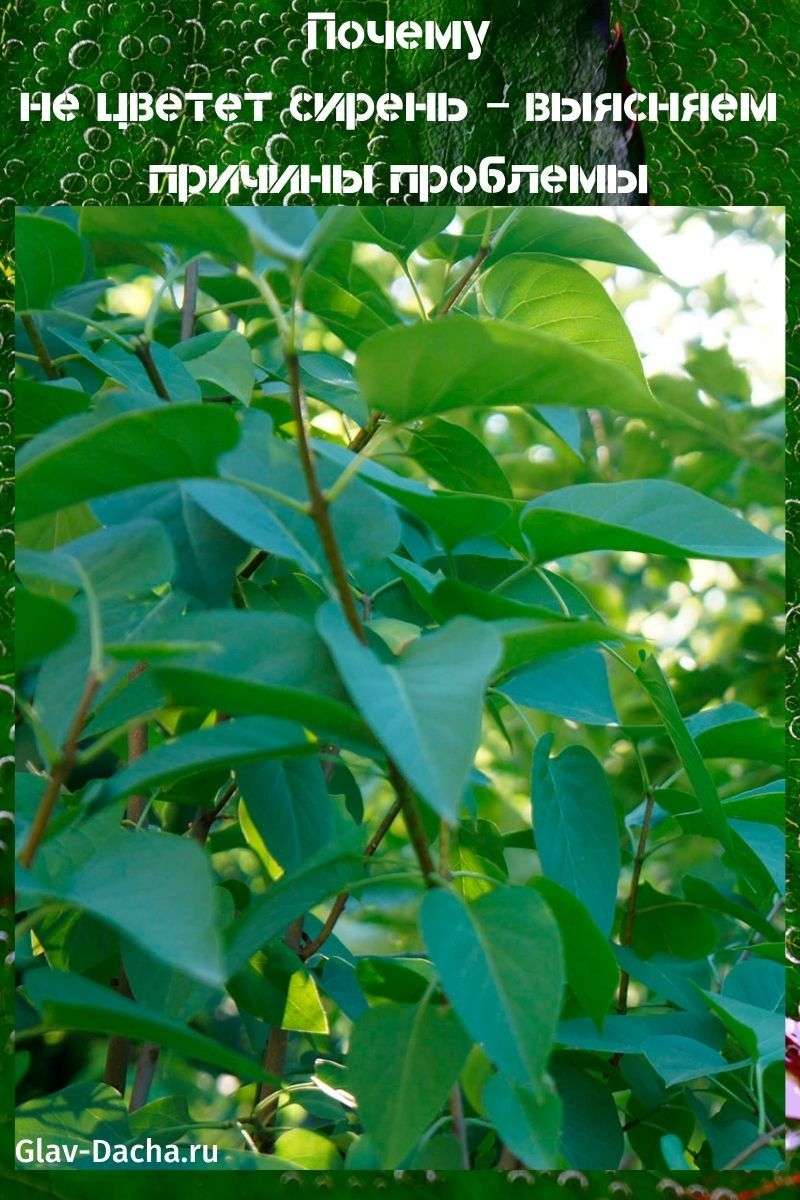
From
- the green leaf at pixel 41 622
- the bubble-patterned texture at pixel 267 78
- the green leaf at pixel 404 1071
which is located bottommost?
the green leaf at pixel 404 1071

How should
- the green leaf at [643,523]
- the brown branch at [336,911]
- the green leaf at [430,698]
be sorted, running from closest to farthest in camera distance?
the green leaf at [430,698]
the green leaf at [643,523]
the brown branch at [336,911]

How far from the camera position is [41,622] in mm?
273

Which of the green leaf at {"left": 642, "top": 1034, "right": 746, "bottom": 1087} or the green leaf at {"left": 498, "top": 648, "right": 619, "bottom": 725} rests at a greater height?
the green leaf at {"left": 498, "top": 648, "right": 619, "bottom": 725}

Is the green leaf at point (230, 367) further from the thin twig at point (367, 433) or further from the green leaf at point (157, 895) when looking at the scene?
the green leaf at point (157, 895)

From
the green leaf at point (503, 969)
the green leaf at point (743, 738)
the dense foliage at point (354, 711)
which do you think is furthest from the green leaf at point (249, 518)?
the green leaf at point (743, 738)

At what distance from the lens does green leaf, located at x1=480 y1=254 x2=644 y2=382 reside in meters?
0.45

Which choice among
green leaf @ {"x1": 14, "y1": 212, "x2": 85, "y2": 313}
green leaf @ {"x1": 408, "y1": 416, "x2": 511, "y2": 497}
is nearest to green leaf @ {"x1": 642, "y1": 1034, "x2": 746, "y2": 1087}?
green leaf @ {"x1": 408, "y1": 416, "x2": 511, "y2": 497}

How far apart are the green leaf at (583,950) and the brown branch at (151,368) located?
203 mm

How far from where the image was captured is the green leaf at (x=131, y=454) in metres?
0.28

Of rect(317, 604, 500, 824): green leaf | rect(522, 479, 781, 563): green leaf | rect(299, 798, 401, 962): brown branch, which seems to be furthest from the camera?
rect(299, 798, 401, 962): brown branch

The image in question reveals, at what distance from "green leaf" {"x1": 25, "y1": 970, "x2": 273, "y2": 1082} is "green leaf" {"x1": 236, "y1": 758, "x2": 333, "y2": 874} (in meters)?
0.10

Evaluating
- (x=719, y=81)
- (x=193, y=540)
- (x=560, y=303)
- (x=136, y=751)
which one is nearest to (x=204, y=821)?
(x=136, y=751)

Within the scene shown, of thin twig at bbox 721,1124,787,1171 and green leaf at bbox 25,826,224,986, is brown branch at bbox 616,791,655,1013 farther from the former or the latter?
green leaf at bbox 25,826,224,986

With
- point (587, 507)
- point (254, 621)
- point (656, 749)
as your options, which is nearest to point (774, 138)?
point (587, 507)
